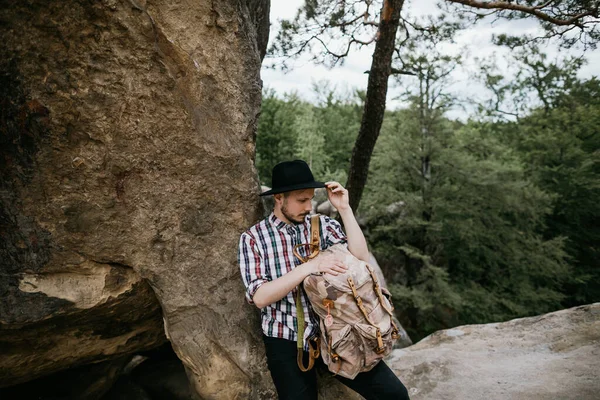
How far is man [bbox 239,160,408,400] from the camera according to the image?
2.57 metres

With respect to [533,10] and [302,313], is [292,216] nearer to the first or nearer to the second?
[302,313]

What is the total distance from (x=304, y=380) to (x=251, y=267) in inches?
33.5

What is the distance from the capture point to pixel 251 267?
2686mm

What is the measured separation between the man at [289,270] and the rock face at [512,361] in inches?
67.3

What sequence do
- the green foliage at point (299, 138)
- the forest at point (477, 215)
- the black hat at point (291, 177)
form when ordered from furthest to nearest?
the green foliage at point (299, 138) < the forest at point (477, 215) < the black hat at point (291, 177)

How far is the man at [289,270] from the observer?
257cm

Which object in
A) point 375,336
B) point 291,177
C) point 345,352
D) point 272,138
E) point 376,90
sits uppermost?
point 272,138

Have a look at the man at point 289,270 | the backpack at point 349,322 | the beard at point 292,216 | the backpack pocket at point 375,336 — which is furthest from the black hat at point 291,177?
the backpack pocket at point 375,336

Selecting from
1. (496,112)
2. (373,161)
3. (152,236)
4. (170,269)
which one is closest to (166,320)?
(170,269)

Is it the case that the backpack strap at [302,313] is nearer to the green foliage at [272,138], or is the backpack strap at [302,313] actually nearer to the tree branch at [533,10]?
the tree branch at [533,10]

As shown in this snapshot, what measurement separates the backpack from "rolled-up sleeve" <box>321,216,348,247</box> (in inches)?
16.6

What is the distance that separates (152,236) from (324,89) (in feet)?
95.8

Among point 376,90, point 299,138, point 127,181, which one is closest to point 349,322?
point 127,181

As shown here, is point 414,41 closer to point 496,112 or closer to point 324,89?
point 496,112
